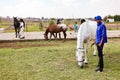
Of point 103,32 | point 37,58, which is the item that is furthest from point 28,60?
point 103,32

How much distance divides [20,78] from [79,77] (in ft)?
5.96

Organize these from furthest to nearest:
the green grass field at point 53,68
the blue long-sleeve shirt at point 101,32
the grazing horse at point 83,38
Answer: the grazing horse at point 83,38
the blue long-sleeve shirt at point 101,32
the green grass field at point 53,68

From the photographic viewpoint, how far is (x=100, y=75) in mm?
9031

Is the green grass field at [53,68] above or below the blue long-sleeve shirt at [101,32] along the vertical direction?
below

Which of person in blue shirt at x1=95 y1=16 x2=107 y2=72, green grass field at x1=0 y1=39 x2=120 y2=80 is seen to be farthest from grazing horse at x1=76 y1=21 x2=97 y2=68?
person in blue shirt at x1=95 y1=16 x2=107 y2=72

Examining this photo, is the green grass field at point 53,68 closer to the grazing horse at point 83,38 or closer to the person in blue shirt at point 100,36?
the grazing horse at point 83,38

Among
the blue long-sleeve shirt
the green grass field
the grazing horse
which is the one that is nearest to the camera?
the green grass field

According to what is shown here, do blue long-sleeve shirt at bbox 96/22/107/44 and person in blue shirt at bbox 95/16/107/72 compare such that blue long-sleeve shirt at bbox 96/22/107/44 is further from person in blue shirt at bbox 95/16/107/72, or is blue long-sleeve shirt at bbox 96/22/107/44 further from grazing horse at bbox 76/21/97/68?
grazing horse at bbox 76/21/97/68

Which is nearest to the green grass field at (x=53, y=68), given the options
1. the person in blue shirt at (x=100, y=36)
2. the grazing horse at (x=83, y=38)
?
the grazing horse at (x=83, y=38)

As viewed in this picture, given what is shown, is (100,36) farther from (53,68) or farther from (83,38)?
(53,68)

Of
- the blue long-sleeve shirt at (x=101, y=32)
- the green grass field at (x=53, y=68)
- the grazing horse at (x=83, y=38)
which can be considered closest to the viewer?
the green grass field at (x=53, y=68)

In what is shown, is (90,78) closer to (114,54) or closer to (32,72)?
(32,72)

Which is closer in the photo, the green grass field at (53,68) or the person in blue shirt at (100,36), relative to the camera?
the green grass field at (53,68)

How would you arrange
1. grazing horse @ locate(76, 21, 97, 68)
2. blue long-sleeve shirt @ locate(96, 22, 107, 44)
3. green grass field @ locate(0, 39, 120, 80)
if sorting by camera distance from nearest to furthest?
green grass field @ locate(0, 39, 120, 80) → blue long-sleeve shirt @ locate(96, 22, 107, 44) → grazing horse @ locate(76, 21, 97, 68)
